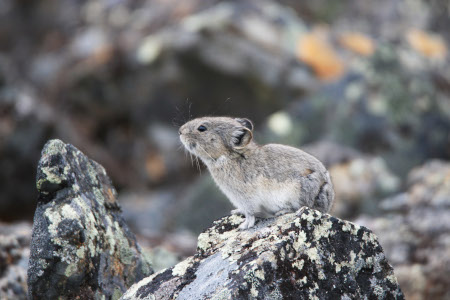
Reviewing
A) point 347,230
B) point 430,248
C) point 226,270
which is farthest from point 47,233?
point 430,248

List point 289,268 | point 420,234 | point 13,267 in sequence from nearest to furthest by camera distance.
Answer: point 289,268 → point 13,267 → point 420,234

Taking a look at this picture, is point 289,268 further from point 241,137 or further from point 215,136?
point 215,136

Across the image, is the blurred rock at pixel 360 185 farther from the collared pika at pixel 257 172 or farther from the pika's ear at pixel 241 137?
the pika's ear at pixel 241 137

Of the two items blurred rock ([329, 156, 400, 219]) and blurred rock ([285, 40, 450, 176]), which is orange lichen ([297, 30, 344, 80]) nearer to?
blurred rock ([285, 40, 450, 176])

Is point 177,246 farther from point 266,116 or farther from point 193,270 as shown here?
point 266,116

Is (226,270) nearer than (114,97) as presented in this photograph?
Yes

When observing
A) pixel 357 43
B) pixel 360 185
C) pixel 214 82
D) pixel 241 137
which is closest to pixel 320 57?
pixel 357 43
